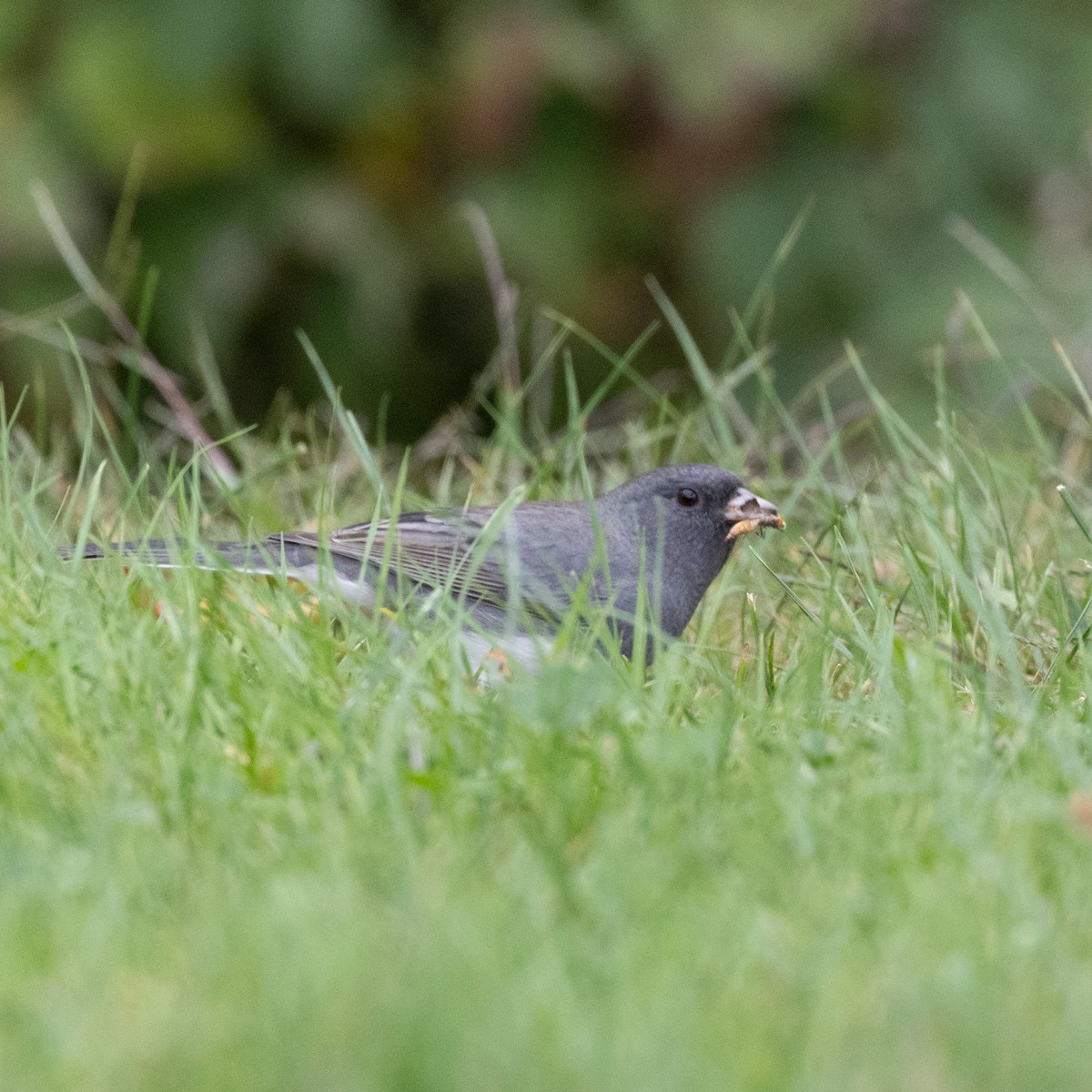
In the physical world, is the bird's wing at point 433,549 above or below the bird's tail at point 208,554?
below

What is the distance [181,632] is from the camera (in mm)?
2723

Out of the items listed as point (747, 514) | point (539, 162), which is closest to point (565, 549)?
point (747, 514)

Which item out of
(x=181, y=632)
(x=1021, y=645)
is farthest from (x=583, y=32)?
(x=181, y=632)

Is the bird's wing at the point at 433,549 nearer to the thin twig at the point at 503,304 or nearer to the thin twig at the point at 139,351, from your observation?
the thin twig at the point at 139,351

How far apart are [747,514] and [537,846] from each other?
1.63 metres

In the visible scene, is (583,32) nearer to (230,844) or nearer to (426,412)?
(426,412)

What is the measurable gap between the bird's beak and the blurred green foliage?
1987 millimetres

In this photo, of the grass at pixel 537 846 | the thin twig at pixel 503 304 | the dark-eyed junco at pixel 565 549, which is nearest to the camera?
the grass at pixel 537 846

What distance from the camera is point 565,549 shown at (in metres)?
3.65

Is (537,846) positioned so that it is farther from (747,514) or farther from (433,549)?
(747,514)

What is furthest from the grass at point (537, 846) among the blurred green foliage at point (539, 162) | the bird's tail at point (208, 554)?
the blurred green foliage at point (539, 162)

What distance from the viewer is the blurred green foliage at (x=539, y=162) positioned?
546 centimetres

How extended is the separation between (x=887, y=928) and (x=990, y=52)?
4492 mm

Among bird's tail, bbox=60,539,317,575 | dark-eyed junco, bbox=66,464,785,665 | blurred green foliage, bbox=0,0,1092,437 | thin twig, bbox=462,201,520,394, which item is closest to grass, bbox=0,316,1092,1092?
bird's tail, bbox=60,539,317,575
